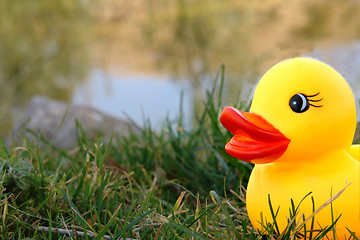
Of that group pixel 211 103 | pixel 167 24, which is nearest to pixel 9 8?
pixel 167 24

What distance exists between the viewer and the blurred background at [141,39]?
6898mm

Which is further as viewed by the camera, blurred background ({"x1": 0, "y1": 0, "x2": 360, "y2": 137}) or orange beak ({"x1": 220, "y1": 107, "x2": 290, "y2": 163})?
blurred background ({"x1": 0, "y1": 0, "x2": 360, "y2": 137})

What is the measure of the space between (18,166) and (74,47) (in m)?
6.43

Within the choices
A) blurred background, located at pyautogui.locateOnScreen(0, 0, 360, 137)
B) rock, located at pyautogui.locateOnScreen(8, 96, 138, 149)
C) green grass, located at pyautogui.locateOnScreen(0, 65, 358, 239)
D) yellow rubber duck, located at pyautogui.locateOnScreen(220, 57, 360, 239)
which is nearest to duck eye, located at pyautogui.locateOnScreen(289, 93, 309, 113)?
yellow rubber duck, located at pyautogui.locateOnScreen(220, 57, 360, 239)

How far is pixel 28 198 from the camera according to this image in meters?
1.09

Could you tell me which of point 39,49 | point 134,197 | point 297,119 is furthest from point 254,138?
point 39,49

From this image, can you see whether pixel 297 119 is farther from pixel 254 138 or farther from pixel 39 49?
pixel 39 49

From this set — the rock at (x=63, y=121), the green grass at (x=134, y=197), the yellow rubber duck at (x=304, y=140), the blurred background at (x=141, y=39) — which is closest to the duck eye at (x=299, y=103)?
the yellow rubber duck at (x=304, y=140)

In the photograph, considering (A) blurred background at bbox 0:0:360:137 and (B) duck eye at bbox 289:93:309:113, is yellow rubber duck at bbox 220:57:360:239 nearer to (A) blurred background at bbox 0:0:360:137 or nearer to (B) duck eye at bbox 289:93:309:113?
(B) duck eye at bbox 289:93:309:113

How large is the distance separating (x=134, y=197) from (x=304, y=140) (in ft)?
1.82

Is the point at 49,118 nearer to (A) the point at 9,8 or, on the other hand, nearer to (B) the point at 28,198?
(B) the point at 28,198

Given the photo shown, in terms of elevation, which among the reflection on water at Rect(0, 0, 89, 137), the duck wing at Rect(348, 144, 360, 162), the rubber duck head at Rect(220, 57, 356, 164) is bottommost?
the reflection on water at Rect(0, 0, 89, 137)

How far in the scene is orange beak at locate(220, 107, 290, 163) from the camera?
33.4 inches

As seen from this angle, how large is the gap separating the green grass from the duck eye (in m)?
0.21
